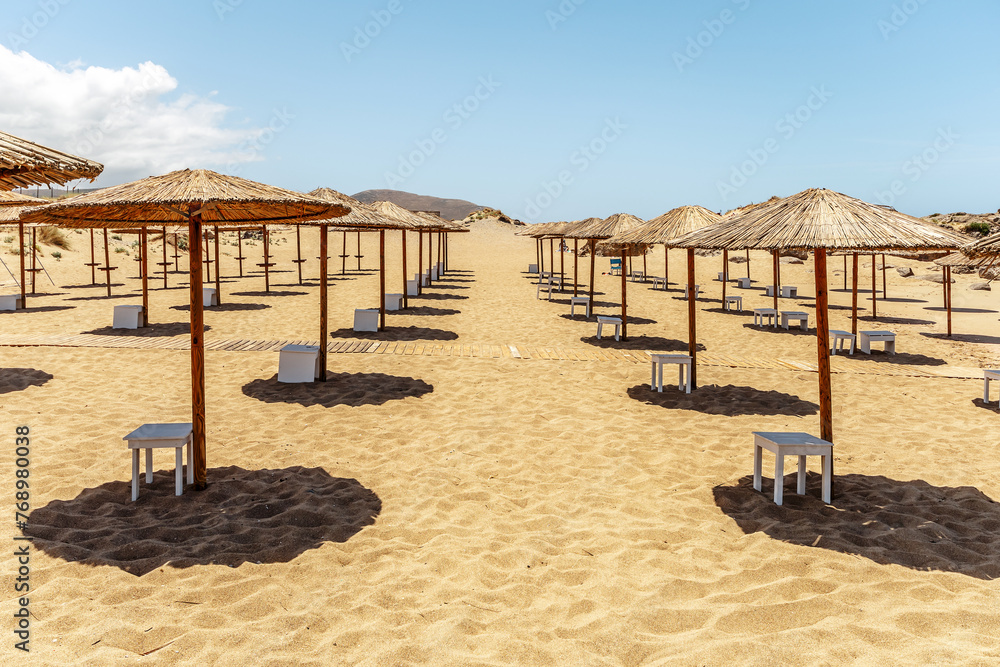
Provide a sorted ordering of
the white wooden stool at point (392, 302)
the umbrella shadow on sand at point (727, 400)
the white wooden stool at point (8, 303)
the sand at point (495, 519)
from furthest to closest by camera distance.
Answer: the white wooden stool at point (392, 302) < the white wooden stool at point (8, 303) < the umbrella shadow on sand at point (727, 400) < the sand at point (495, 519)

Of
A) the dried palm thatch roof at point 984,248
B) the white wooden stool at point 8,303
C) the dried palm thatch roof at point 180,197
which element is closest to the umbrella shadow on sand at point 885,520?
the dried palm thatch roof at point 984,248

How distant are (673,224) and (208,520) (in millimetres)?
8320

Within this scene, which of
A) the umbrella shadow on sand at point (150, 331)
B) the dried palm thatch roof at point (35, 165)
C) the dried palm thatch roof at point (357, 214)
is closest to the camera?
the dried palm thatch roof at point (35, 165)

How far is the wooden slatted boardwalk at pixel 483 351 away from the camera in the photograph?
9836mm

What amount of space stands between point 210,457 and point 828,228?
560 cm

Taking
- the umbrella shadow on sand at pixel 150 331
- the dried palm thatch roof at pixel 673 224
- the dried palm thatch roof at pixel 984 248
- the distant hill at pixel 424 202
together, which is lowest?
the umbrella shadow on sand at pixel 150 331

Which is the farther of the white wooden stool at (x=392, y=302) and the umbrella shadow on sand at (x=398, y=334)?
the white wooden stool at (x=392, y=302)

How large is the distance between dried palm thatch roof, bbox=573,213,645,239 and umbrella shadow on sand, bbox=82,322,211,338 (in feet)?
29.1

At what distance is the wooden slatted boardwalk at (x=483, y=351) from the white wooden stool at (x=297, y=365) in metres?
2.02

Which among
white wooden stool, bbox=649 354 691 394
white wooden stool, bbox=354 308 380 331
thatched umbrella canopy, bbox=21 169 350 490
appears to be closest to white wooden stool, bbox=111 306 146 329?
white wooden stool, bbox=354 308 380 331

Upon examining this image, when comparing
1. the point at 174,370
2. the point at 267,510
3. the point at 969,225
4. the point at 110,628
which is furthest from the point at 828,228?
the point at 969,225

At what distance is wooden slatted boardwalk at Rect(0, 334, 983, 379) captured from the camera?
984 centimetres

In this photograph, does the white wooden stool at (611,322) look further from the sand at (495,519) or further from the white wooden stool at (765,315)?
the white wooden stool at (765,315)

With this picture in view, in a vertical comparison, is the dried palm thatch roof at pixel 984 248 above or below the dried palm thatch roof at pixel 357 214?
below
